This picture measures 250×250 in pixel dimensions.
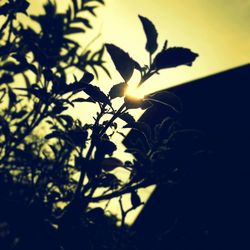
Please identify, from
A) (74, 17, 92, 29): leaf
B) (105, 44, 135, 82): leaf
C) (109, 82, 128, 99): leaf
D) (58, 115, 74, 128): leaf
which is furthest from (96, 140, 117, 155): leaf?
(74, 17, 92, 29): leaf

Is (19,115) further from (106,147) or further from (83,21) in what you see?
(106,147)

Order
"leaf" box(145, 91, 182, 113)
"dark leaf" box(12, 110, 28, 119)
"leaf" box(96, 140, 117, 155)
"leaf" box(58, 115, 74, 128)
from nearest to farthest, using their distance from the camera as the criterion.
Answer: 1. "leaf" box(145, 91, 182, 113)
2. "leaf" box(96, 140, 117, 155)
3. "leaf" box(58, 115, 74, 128)
4. "dark leaf" box(12, 110, 28, 119)

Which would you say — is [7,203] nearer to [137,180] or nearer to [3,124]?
[137,180]

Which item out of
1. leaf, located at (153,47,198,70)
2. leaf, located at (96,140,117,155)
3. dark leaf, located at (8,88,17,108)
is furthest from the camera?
dark leaf, located at (8,88,17,108)

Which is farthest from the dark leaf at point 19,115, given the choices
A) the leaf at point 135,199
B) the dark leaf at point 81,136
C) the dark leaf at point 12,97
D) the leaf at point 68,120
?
the leaf at point 135,199

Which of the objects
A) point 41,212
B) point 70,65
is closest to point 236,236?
point 41,212

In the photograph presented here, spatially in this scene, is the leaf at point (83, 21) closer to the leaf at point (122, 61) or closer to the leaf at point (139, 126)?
the leaf at point (139, 126)

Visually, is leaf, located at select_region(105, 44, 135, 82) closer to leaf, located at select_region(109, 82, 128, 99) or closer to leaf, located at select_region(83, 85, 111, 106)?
leaf, located at select_region(109, 82, 128, 99)
